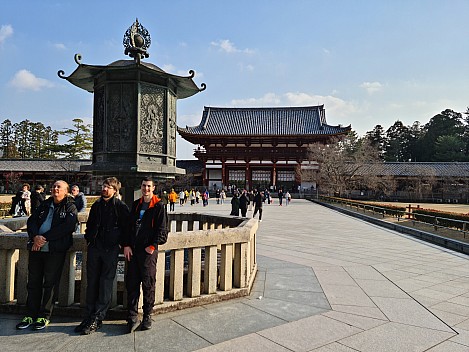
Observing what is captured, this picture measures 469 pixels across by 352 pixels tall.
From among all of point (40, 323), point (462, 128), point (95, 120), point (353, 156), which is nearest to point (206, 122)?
point (353, 156)

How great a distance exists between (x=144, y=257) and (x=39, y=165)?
152 feet

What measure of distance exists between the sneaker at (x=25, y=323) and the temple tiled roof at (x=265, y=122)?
39.5 m

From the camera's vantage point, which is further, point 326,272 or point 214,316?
point 326,272

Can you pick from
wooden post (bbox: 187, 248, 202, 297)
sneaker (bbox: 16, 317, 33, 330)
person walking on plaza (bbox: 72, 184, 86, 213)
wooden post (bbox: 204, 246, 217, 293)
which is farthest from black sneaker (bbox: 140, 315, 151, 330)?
person walking on plaza (bbox: 72, 184, 86, 213)

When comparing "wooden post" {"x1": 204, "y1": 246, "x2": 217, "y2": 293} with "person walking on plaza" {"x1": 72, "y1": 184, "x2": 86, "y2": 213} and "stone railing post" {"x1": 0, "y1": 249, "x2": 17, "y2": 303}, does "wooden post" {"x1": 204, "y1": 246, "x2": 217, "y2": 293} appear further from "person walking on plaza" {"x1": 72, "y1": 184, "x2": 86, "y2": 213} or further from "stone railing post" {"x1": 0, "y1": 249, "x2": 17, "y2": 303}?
"person walking on plaza" {"x1": 72, "y1": 184, "x2": 86, "y2": 213}

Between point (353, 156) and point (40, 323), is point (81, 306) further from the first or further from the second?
point (353, 156)

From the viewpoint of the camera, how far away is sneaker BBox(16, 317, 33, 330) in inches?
124

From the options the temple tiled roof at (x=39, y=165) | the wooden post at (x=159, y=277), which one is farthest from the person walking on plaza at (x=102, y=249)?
the temple tiled roof at (x=39, y=165)

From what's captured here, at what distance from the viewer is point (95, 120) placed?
5598mm

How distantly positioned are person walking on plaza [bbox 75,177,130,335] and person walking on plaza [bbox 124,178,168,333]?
5.2 inches

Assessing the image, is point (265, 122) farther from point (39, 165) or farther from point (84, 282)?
point (84, 282)

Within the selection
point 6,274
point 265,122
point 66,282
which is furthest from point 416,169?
point 6,274

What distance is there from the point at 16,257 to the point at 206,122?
142ft

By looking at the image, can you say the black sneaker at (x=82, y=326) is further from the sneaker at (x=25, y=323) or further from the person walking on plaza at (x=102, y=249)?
the sneaker at (x=25, y=323)
